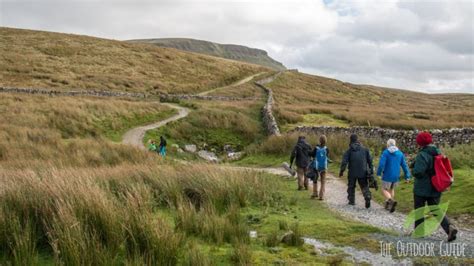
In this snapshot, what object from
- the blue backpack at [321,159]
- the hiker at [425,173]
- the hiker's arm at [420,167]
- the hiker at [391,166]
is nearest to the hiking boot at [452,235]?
the hiker at [425,173]

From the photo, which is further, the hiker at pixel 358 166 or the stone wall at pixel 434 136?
the stone wall at pixel 434 136

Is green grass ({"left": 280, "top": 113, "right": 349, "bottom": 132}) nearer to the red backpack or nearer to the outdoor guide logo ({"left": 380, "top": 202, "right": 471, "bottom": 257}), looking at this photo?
the outdoor guide logo ({"left": 380, "top": 202, "right": 471, "bottom": 257})

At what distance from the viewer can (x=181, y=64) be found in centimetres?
8300

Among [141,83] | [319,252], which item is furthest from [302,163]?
[141,83]

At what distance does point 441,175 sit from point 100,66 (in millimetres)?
66708

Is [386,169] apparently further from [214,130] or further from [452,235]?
[214,130]

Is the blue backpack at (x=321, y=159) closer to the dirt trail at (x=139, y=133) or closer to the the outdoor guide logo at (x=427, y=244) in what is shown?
the the outdoor guide logo at (x=427, y=244)

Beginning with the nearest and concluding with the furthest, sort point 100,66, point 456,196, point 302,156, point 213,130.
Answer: point 456,196, point 302,156, point 213,130, point 100,66

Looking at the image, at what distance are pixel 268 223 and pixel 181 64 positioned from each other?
3029 inches

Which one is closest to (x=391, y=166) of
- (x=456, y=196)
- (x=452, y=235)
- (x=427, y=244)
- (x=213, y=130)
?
(x=456, y=196)

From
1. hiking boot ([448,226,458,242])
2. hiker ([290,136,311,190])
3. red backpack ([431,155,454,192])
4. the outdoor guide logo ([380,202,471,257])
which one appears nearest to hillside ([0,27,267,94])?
hiker ([290,136,311,190])

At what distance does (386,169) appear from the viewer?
35.3 ft

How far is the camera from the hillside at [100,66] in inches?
2172

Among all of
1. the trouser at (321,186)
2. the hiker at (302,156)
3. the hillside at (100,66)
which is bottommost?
the trouser at (321,186)
